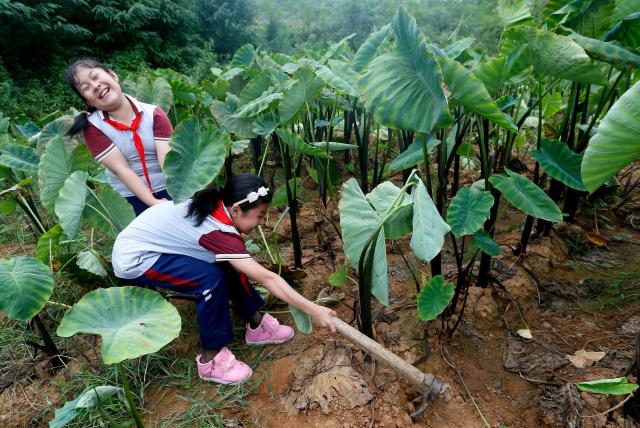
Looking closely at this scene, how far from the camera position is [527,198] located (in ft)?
4.09

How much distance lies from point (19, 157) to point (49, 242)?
59cm

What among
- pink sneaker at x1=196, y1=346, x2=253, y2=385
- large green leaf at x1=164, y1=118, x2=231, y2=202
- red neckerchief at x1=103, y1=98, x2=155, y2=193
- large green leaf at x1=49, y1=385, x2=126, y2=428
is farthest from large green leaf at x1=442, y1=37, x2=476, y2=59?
large green leaf at x1=49, y1=385, x2=126, y2=428

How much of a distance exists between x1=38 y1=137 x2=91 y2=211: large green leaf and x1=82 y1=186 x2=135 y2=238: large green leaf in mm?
127

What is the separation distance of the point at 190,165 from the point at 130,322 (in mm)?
486

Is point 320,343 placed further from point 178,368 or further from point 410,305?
point 178,368

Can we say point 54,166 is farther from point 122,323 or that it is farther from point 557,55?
point 557,55

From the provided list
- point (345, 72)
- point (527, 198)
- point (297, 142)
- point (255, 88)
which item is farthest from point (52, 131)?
point (527, 198)

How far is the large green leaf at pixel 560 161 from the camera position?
1352 mm

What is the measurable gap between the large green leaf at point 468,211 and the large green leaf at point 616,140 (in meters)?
0.32

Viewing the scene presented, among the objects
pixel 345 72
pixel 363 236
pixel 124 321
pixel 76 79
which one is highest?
pixel 76 79

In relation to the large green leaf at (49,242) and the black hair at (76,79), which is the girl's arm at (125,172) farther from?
the large green leaf at (49,242)

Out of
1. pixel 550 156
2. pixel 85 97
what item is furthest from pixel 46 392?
pixel 550 156

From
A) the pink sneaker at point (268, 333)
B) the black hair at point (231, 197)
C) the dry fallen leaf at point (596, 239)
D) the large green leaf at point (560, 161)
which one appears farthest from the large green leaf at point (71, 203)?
the dry fallen leaf at point (596, 239)

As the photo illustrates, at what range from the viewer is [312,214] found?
243 cm
